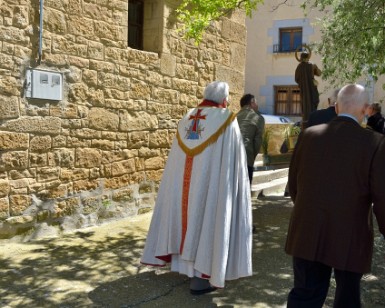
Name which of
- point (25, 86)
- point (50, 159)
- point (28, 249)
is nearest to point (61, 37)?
point (25, 86)

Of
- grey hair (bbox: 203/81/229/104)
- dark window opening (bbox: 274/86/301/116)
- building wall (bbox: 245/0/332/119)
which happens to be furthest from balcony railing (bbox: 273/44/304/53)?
grey hair (bbox: 203/81/229/104)

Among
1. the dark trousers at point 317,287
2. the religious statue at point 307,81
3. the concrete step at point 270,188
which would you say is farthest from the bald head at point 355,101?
the concrete step at point 270,188

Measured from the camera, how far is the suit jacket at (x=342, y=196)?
2.69 meters

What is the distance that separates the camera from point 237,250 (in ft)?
12.7

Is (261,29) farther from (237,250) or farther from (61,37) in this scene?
(237,250)

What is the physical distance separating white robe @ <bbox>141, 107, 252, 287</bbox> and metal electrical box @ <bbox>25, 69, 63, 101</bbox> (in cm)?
207

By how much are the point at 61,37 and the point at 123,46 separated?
0.94 meters

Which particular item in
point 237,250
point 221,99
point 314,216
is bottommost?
point 237,250

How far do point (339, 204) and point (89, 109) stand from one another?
389 centimetres

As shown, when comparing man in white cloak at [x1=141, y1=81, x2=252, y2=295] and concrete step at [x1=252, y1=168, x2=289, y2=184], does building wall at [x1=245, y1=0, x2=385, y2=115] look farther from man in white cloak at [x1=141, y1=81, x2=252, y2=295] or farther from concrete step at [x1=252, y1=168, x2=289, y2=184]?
man in white cloak at [x1=141, y1=81, x2=252, y2=295]

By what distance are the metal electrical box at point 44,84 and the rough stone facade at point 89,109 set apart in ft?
0.21

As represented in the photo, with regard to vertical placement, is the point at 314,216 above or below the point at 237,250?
above

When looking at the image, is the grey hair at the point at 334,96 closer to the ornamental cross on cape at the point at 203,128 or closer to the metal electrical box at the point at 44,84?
the ornamental cross on cape at the point at 203,128

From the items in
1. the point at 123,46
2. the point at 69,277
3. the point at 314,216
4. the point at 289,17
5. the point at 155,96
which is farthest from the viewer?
the point at 289,17
